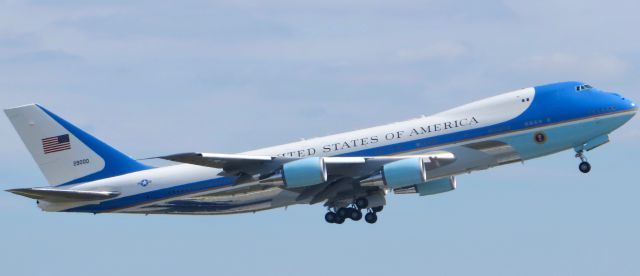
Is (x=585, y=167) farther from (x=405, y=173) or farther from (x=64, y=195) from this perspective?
(x=64, y=195)

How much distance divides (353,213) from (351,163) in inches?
192

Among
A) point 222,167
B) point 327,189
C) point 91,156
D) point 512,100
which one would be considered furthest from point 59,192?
point 512,100

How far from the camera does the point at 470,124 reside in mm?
51125

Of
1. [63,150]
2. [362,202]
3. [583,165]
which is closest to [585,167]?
[583,165]

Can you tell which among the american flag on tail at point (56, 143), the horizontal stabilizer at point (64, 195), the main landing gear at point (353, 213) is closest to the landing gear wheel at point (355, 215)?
the main landing gear at point (353, 213)

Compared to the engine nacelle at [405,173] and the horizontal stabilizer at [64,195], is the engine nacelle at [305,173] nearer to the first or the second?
the engine nacelle at [405,173]

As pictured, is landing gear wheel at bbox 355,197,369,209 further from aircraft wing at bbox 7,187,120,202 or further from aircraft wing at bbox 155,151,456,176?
aircraft wing at bbox 7,187,120,202

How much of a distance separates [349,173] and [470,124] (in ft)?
20.4

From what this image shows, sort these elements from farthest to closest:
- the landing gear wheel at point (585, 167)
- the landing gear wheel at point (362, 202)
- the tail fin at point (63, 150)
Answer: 1. the tail fin at point (63, 150)
2. the landing gear wheel at point (362, 202)
3. the landing gear wheel at point (585, 167)

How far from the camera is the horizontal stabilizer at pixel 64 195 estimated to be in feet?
178

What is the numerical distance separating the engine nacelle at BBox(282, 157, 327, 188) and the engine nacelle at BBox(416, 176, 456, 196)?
311 inches

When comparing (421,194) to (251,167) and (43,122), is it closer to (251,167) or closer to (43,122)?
(251,167)

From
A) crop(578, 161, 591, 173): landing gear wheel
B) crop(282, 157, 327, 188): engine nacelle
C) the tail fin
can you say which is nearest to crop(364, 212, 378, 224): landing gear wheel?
crop(282, 157, 327, 188): engine nacelle

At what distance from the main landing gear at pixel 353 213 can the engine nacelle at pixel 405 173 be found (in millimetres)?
4330
